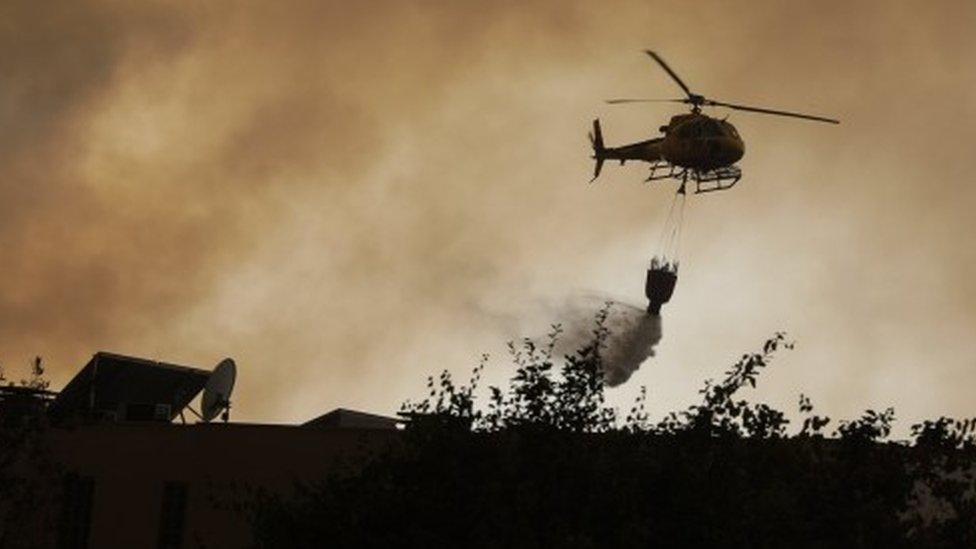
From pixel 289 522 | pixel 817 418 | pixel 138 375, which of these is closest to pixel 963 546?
pixel 817 418

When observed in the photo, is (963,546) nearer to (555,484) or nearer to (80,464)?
(555,484)

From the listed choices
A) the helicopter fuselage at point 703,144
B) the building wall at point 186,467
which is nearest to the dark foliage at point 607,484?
the building wall at point 186,467

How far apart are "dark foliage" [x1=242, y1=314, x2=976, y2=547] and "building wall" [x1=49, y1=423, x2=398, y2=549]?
54.0 ft

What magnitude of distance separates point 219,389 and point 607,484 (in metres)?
27.8

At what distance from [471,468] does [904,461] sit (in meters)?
7.13

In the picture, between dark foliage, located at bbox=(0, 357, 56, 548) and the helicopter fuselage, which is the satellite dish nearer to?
dark foliage, located at bbox=(0, 357, 56, 548)


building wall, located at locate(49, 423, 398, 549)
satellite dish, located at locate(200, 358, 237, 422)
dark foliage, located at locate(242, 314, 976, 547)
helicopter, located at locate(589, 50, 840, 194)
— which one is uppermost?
helicopter, located at locate(589, 50, 840, 194)

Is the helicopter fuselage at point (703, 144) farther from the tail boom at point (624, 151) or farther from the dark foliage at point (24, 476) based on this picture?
the dark foliage at point (24, 476)

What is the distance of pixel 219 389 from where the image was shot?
5453 cm

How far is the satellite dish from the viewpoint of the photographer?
178 feet

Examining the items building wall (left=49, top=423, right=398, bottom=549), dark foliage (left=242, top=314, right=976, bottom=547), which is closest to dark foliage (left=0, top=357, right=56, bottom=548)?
building wall (left=49, top=423, right=398, bottom=549)

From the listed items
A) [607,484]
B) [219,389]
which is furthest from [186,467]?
[607,484]

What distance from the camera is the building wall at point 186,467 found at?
47.8m

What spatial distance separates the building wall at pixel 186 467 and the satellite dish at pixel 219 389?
12.2 ft
